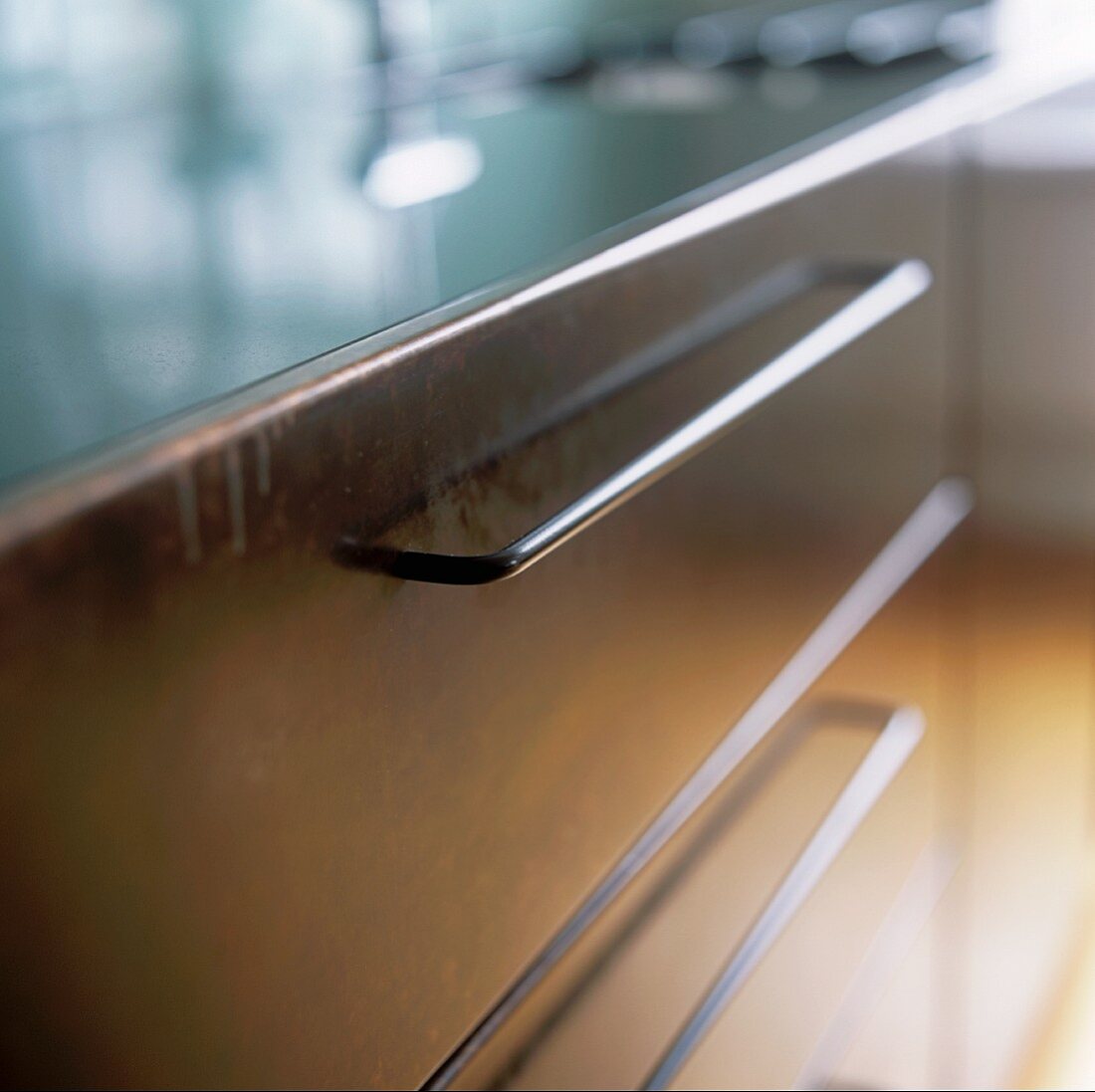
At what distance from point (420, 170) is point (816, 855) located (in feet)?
1.50

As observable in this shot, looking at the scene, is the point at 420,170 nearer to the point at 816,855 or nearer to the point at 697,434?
the point at 697,434

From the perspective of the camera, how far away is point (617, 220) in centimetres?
63

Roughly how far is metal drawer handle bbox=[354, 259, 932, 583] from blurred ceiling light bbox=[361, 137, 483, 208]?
0.61 ft

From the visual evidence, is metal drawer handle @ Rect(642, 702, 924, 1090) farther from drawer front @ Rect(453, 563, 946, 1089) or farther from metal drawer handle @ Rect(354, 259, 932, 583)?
metal drawer handle @ Rect(354, 259, 932, 583)

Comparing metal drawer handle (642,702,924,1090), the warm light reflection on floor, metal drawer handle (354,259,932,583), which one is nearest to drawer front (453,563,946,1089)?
metal drawer handle (642,702,924,1090)

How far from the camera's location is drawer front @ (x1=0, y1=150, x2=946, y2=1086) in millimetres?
373

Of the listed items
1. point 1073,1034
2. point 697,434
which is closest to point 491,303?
point 697,434

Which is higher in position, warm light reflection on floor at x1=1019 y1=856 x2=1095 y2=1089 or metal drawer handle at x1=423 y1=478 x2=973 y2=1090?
metal drawer handle at x1=423 y1=478 x2=973 y2=1090

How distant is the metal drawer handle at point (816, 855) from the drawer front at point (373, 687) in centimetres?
13

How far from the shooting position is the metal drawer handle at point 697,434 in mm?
473

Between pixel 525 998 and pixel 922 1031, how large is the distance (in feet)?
2.13

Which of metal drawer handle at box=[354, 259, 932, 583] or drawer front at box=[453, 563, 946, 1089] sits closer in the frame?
metal drawer handle at box=[354, 259, 932, 583]

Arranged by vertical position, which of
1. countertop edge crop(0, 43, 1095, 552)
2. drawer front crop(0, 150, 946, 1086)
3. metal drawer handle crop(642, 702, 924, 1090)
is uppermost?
countertop edge crop(0, 43, 1095, 552)

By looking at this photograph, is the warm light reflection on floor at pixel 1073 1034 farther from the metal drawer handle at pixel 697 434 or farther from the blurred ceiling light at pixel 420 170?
the blurred ceiling light at pixel 420 170
